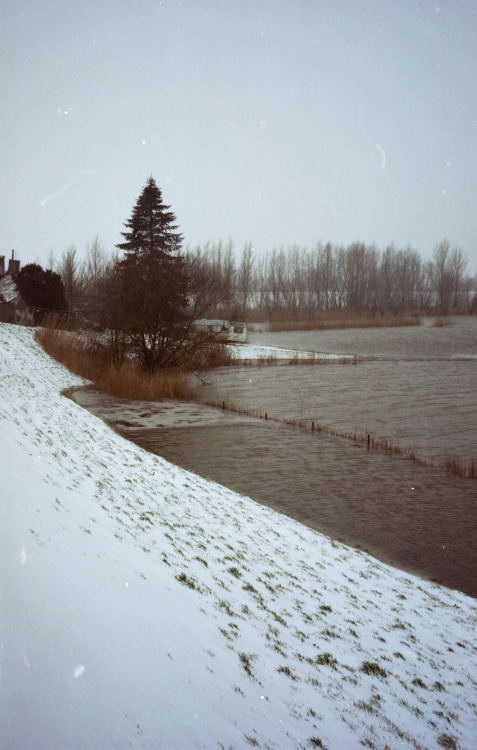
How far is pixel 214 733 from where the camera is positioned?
104 inches

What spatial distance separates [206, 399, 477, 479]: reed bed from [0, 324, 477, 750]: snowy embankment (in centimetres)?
546

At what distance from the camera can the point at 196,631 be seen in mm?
3572

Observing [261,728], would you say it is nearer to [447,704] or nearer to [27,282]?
[447,704]

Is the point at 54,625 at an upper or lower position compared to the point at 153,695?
upper

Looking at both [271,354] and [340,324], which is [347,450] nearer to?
[271,354]

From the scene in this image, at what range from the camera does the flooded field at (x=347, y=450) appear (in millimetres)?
8086

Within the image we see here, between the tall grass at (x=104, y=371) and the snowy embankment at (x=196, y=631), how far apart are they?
1261 centimetres

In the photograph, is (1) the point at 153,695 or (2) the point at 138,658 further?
(2) the point at 138,658

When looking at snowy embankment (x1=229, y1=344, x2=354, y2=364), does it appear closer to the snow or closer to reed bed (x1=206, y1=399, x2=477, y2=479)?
the snow

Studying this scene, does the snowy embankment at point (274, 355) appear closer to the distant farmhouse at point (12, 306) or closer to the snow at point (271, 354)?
the snow at point (271, 354)

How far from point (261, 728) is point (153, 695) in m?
0.59

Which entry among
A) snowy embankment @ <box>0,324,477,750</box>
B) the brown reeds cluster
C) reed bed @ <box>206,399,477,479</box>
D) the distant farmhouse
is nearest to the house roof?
the distant farmhouse

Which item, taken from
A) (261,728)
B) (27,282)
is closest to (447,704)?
(261,728)

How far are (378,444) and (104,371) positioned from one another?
1173 cm
